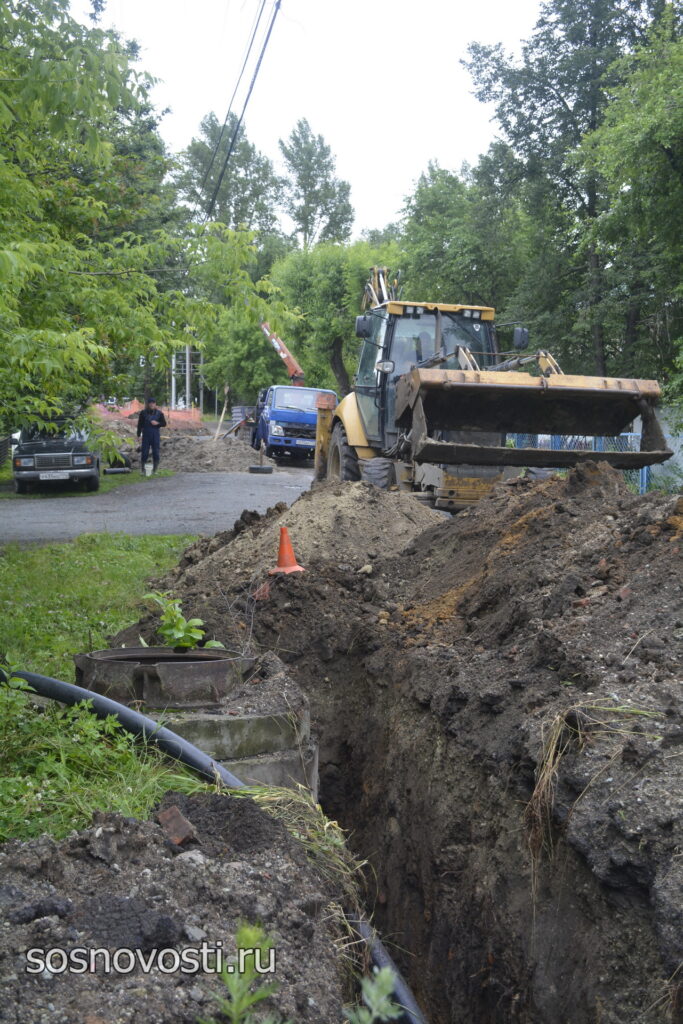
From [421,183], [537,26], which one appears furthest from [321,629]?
[421,183]

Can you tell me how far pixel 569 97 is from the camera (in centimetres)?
2884

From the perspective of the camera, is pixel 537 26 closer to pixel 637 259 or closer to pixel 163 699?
pixel 637 259

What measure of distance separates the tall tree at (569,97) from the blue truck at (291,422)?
831 centimetres

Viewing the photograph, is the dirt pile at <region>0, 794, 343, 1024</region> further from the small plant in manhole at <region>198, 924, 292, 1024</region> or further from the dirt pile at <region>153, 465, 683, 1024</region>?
the dirt pile at <region>153, 465, 683, 1024</region>

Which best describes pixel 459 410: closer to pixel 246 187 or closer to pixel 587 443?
pixel 587 443

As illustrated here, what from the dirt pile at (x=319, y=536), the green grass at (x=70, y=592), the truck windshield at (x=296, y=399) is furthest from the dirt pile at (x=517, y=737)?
the truck windshield at (x=296, y=399)

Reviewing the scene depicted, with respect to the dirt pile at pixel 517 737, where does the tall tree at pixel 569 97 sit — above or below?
above

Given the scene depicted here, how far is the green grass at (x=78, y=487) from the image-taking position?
20953 mm

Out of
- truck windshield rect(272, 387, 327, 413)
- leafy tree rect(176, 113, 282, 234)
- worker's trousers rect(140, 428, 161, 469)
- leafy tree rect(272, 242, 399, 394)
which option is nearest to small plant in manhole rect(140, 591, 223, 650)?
worker's trousers rect(140, 428, 161, 469)

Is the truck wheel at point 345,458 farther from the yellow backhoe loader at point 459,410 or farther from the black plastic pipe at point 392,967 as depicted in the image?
the black plastic pipe at point 392,967

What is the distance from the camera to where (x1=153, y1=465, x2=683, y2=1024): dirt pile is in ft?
11.1

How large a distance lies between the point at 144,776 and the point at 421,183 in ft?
126

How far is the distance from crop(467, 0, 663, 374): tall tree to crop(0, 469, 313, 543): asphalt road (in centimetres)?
1105

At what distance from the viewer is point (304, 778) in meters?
5.04
